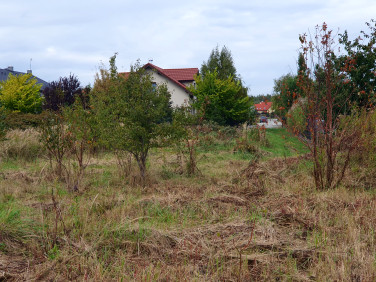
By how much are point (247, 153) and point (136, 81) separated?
6.10 meters

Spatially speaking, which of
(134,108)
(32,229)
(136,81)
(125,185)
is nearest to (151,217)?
(32,229)

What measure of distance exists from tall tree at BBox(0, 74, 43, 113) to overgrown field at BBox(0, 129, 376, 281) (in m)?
22.1

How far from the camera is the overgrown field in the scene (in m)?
3.30

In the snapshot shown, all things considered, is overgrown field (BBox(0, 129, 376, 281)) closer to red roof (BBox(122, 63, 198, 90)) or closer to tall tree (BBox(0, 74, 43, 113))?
tall tree (BBox(0, 74, 43, 113))

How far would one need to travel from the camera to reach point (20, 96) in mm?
27047

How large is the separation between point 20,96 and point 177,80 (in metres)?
16.5

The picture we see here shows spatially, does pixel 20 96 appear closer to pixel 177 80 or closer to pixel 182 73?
pixel 177 80

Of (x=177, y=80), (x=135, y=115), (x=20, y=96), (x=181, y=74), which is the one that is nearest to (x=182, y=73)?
(x=181, y=74)

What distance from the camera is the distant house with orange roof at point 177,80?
33.8 metres

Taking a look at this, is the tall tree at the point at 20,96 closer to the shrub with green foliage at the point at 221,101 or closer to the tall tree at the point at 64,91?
the tall tree at the point at 64,91

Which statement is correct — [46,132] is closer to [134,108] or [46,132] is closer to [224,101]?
[134,108]

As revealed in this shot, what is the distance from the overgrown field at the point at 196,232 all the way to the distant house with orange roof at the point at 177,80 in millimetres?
26309

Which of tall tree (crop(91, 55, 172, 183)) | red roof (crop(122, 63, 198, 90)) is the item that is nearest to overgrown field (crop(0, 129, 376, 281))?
tall tree (crop(91, 55, 172, 183))

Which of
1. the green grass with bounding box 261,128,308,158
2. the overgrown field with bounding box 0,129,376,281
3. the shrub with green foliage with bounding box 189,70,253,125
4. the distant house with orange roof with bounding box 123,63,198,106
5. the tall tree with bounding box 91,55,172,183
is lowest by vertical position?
the overgrown field with bounding box 0,129,376,281
